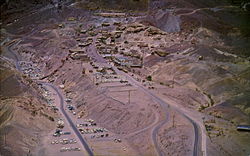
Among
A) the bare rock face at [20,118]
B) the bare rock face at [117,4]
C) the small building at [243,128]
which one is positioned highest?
the bare rock face at [117,4]

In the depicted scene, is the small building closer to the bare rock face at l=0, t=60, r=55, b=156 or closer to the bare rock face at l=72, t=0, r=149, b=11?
the bare rock face at l=0, t=60, r=55, b=156

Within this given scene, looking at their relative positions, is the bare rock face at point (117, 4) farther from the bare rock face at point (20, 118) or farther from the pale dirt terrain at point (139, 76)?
the bare rock face at point (20, 118)

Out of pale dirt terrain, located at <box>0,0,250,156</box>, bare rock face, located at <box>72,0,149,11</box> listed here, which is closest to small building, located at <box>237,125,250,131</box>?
pale dirt terrain, located at <box>0,0,250,156</box>

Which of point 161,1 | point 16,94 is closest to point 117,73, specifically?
point 16,94

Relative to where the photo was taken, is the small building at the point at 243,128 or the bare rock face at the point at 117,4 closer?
the small building at the point at 243,128

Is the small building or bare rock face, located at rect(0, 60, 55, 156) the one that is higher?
bare rock face, located at rect(0, 60, 55, 156)

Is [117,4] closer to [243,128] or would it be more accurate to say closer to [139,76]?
[139,76]

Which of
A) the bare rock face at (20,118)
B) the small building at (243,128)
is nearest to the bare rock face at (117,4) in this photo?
the bare rock face at (20,118)

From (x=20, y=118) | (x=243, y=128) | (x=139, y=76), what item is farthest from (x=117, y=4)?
(x=243, y=128)

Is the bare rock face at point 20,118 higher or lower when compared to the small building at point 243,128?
higher

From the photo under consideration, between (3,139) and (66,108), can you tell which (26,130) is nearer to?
(3,139)

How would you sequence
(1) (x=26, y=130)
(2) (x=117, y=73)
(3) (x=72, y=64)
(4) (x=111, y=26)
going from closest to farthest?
(1) (x=26, y=130)
(2) (x=117, y=73)
(3) (x=72, y=64)
(4) (x=111, y=26)
